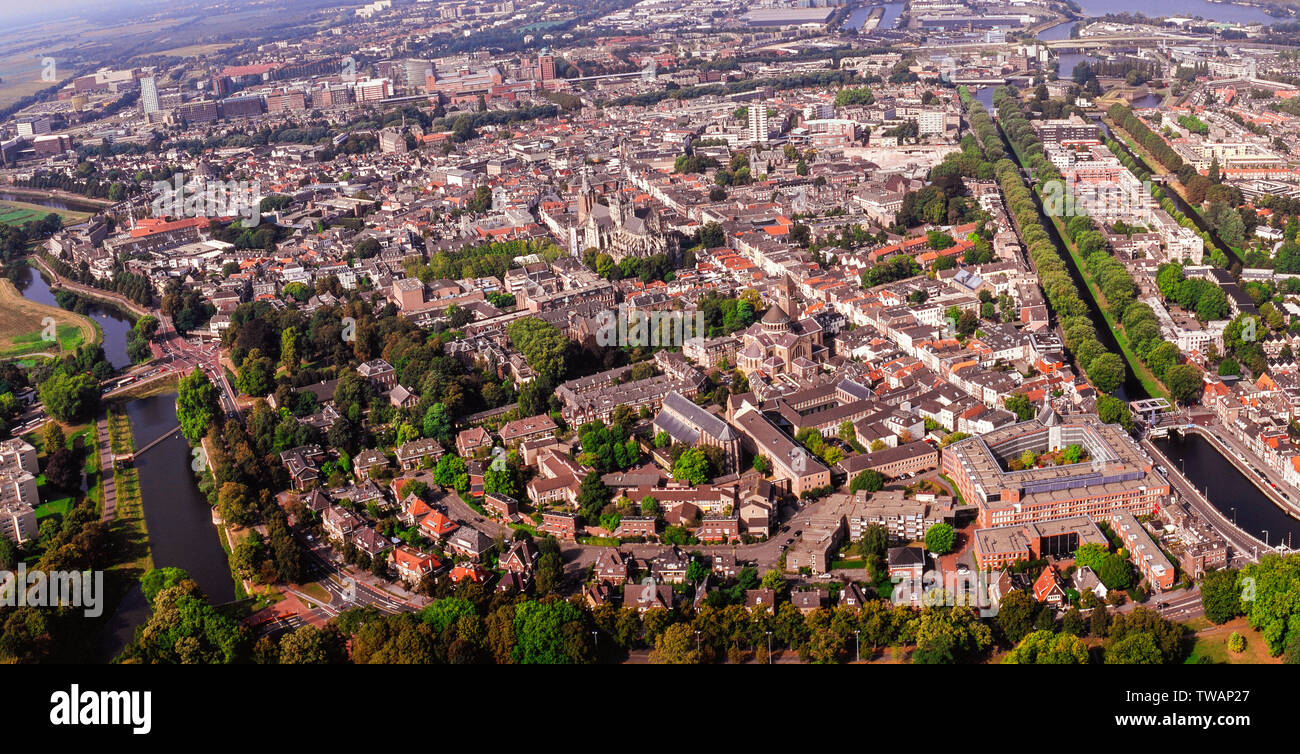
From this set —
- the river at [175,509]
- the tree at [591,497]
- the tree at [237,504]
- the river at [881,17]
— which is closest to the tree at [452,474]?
the tree at [591,497]

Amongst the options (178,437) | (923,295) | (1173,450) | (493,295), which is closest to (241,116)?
(493,295)

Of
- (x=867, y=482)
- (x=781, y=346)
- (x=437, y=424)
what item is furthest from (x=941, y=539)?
(x=437, y=424)

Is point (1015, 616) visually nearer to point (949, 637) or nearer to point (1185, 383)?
point (949, 637)

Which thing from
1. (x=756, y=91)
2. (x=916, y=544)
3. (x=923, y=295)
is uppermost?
(x=756, y=91)

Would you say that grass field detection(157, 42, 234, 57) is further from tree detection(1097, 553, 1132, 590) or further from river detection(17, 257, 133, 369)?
tree detection(1097, 553, 1132, 590)

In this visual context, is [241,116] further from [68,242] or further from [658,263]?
[658,263]

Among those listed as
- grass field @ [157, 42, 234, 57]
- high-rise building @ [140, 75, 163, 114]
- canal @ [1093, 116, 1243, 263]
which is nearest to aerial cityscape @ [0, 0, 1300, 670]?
canal @ [1093, 116, 1243, 263]
